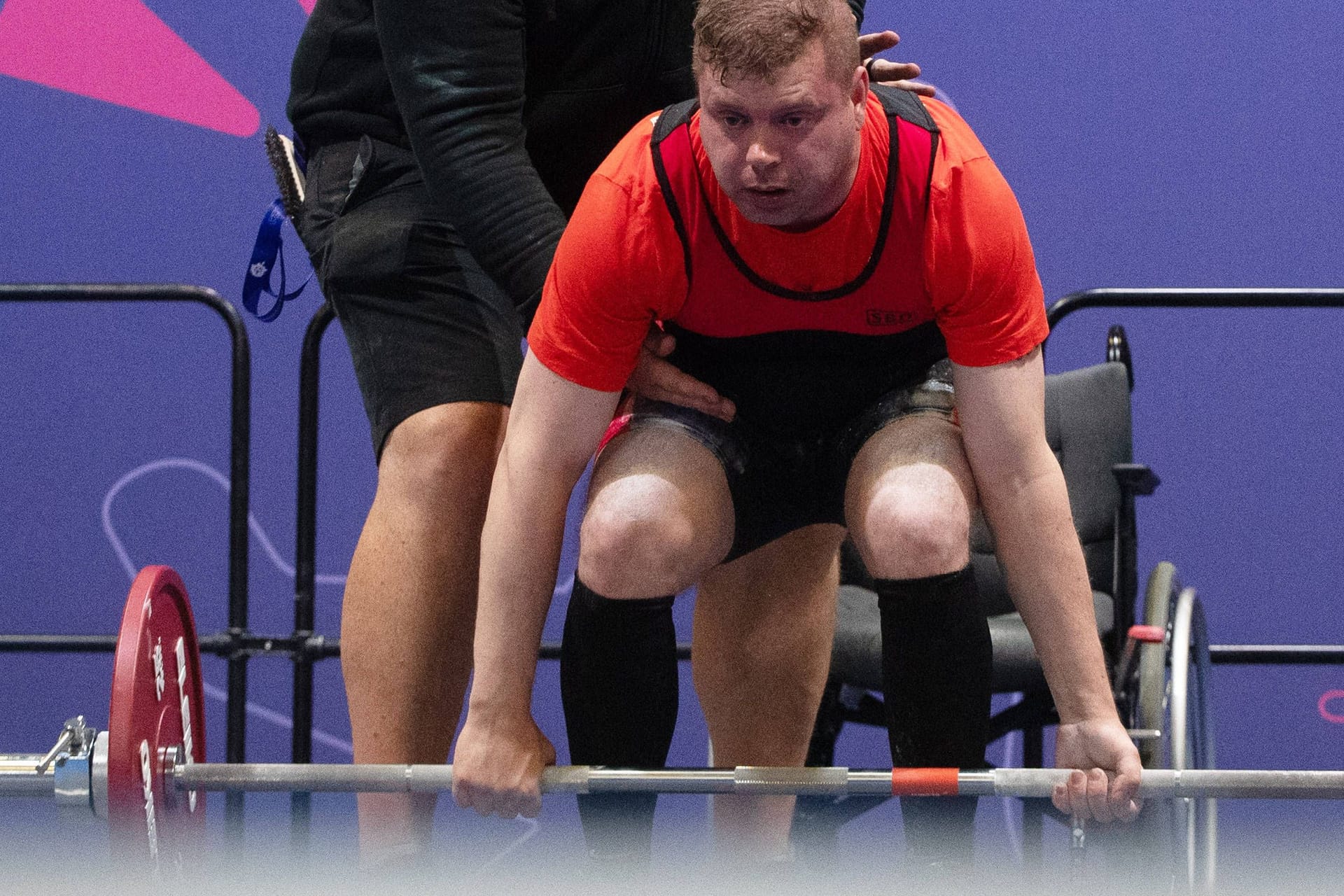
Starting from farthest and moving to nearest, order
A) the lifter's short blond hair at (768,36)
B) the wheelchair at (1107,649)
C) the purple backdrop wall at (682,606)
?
1. the purple backdrop wall at (682,606)
2. the wheelchair at (1107,649)
3. the lifter's short blond hair at (768,36)

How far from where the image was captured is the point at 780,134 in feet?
3.70

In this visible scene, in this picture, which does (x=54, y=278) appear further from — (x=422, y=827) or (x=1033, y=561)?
(x=1033, y=561)

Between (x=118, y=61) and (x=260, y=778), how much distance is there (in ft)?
5.65

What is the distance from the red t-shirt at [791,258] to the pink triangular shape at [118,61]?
1497mm

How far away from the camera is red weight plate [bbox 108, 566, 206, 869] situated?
1.24 metres

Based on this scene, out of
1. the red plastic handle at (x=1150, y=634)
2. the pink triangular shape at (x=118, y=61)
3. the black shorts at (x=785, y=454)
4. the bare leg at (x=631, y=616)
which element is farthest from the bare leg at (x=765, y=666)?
the pink triangular shape at (x=118, y=61)

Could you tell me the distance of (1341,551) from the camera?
2.46 metres

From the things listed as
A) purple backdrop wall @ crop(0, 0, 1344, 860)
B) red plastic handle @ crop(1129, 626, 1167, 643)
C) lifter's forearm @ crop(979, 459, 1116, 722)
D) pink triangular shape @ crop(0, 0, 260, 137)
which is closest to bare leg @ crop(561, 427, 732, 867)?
lifter's forearm @ crop(979, 459, 1116, 722)

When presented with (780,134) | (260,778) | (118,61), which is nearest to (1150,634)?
(780,134)

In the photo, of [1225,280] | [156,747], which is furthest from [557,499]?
[1225,280]

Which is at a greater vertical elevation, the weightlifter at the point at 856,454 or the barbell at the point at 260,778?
the weightlifter at the point at 856,454

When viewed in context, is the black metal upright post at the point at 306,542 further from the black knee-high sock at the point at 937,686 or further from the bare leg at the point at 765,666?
the black knee-high sock at the point at 937,686

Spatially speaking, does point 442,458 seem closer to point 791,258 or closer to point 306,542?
point 791,258

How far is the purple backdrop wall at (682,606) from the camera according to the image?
2.48m
